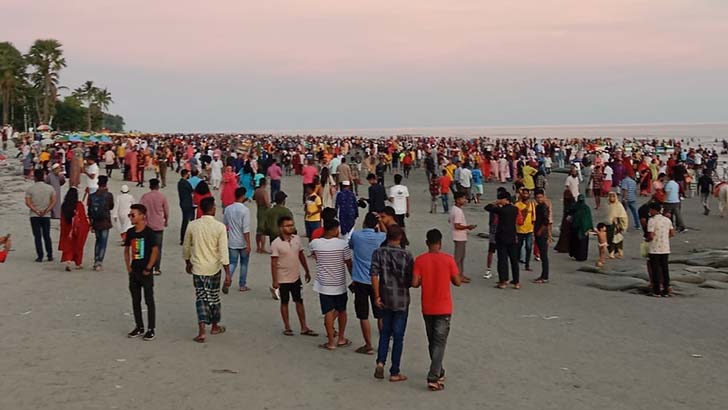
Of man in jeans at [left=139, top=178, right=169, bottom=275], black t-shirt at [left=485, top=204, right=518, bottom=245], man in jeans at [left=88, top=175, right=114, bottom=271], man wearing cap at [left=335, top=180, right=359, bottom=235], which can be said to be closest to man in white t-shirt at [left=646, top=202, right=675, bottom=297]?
black t-shirt at [left=485, top=204, right=518, bottom=245]

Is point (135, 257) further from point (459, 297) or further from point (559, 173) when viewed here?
point (559, 173)

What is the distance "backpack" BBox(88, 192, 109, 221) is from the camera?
11.5 meters

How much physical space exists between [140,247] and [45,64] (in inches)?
3289

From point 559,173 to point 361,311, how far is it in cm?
3410

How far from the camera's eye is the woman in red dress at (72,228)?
11656mm

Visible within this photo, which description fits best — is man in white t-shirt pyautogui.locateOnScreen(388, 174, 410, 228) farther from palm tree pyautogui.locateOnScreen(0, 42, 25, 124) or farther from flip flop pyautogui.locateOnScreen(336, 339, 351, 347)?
palm tree pyautogui.locateOnScreen(0, 42, 25, 124)

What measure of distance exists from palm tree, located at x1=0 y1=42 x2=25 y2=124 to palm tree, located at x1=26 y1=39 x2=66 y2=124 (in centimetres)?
147

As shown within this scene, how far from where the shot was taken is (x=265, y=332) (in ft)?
27.9

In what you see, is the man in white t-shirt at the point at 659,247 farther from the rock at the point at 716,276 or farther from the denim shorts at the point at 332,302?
the denim shorts at the point at 332,302

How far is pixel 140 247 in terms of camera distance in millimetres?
7734

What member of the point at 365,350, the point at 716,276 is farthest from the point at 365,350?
the point at 716,276

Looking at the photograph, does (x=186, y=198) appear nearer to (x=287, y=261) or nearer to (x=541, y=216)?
(x=287, y=261)

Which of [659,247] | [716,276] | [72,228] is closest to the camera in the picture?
[659,247]

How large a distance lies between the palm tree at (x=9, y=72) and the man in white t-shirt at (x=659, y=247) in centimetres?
7712
